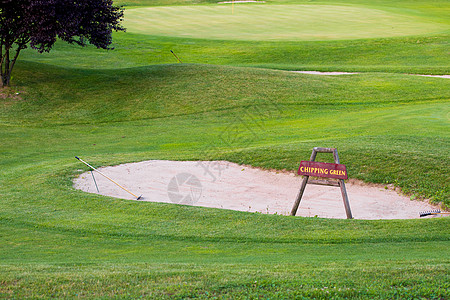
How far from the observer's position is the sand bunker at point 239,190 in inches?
483

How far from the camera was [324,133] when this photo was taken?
18812 millimetres

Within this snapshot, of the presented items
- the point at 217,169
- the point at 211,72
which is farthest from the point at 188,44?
the point at 217,169

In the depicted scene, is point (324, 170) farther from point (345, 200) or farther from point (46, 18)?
point (46, 18)

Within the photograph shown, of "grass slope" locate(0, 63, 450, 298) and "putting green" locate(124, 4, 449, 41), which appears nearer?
"grass slope" locate(0, 63, 450, 298)

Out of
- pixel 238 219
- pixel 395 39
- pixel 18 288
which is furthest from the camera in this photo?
pixel 395 39

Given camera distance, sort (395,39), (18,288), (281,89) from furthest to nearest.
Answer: (395,39) < (281,89) < (18,288)

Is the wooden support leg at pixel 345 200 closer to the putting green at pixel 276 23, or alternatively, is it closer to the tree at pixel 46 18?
the tree at pixel 46 18

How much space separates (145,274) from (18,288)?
5.88 feet

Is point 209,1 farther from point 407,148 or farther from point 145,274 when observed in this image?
point 145,274
